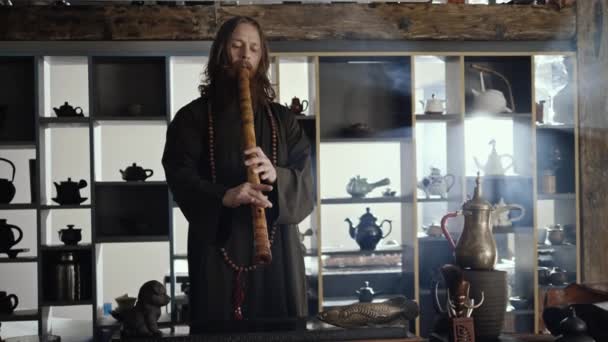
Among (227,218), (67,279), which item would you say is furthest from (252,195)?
(67,279)

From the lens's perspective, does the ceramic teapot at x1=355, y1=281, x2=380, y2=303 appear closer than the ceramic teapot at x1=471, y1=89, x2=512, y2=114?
Yes

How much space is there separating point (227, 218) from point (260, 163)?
0.91ft

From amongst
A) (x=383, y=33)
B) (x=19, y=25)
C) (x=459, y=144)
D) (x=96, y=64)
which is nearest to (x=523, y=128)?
(x=459, y=144)

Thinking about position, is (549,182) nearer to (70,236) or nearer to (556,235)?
(556,235)

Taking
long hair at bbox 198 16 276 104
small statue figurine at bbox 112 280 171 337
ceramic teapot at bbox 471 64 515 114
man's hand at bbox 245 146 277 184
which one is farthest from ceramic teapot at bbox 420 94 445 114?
small statue figurine at bbox 112 280 171 337

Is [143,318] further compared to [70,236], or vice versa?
[70,236]

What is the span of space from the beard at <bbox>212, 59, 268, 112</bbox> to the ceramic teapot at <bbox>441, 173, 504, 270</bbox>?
0.82 m

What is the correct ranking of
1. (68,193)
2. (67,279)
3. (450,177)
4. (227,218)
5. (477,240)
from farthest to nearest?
(450,177) < (68,193) < (67,279) < (227,218) < (477,240)

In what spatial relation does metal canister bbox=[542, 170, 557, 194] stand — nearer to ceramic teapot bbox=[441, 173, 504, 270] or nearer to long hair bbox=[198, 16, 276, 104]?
long hair bbox=[198, 16, 276, 104]

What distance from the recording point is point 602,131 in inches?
181

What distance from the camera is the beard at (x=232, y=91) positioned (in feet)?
8.09

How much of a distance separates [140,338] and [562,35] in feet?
12.8

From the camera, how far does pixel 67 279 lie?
4.42 meters

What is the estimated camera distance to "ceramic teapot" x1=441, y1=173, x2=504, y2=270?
74.7 inches
